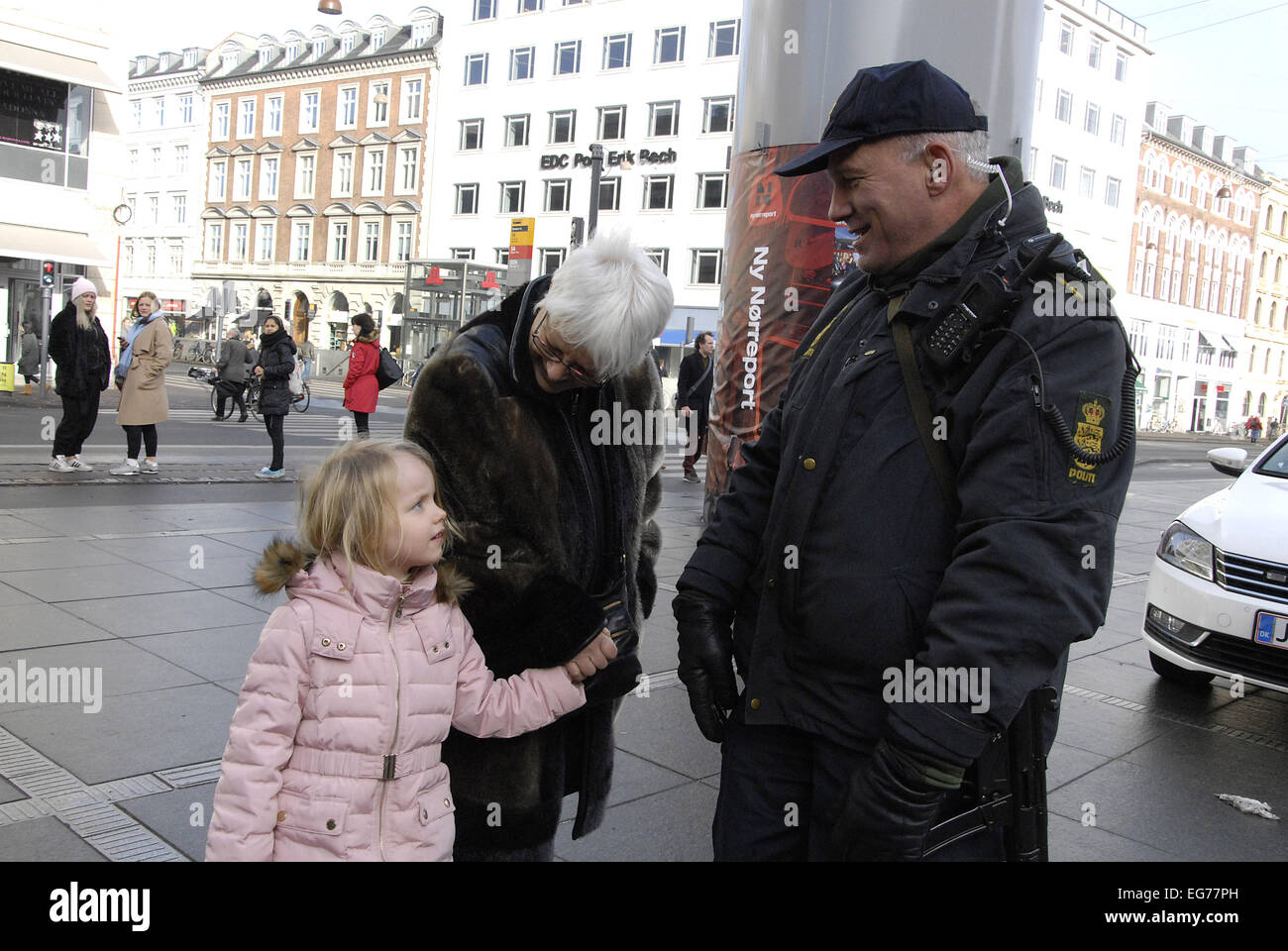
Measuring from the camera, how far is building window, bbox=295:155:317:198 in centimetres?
5725

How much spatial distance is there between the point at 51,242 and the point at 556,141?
26.4 meters

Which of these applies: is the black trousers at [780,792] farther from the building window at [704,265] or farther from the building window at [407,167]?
the building window at [407,167]

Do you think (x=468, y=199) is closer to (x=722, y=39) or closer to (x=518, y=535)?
(x=722, y=39)

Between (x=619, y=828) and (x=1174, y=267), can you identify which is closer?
(x=619, y=828)

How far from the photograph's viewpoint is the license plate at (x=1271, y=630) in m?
5.03

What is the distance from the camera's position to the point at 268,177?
59.3 m

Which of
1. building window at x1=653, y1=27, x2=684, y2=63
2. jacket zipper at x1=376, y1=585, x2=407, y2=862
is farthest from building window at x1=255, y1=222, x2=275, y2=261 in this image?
jacket zipper at x1=376, y1=585, x2=407, y2=862

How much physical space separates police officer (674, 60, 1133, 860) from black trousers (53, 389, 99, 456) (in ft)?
32.2

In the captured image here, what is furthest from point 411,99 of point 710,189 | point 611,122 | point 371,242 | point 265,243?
point 710,189

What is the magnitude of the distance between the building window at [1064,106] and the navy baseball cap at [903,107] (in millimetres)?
53379

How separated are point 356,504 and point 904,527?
1.09 metres
